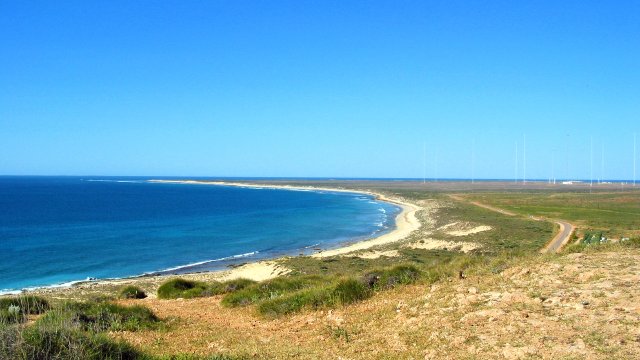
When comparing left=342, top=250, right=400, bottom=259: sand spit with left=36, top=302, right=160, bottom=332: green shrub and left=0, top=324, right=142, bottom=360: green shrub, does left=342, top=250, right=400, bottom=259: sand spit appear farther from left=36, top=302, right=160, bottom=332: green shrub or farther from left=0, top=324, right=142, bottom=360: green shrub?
left=0, top=324, right=142, bottom=360: green shrub

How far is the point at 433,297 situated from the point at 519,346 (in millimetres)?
3684

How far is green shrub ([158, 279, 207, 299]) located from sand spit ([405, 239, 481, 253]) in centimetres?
2591

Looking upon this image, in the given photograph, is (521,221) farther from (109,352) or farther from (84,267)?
(109,352)

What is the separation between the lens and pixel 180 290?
20625mm

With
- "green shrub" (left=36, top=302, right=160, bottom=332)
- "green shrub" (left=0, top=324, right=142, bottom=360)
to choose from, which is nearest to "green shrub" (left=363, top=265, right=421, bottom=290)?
"green shrub" (left=36, top=302, right=160, bottom=332)

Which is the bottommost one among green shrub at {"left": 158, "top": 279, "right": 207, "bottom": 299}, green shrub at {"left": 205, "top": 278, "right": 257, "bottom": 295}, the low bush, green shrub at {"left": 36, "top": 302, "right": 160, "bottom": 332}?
green shrub at {"left": 158, "top": 279, "right": 207, "bottom": 299}

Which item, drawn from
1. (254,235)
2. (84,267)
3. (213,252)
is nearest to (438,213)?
(254,235)

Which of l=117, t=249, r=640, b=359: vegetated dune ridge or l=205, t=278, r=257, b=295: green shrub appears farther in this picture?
l=205, t=278, r=257, b=295: green shrub

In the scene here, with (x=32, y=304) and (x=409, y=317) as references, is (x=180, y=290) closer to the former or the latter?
(x=32, y=304)

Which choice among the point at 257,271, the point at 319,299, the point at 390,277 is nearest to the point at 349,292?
the point at 319,299

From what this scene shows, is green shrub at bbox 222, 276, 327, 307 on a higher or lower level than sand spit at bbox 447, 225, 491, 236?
higher

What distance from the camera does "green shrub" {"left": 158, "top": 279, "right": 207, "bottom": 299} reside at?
1903 cm

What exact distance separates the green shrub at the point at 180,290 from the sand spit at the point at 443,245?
25.9 meters

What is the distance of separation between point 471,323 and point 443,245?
3553 centimetres
